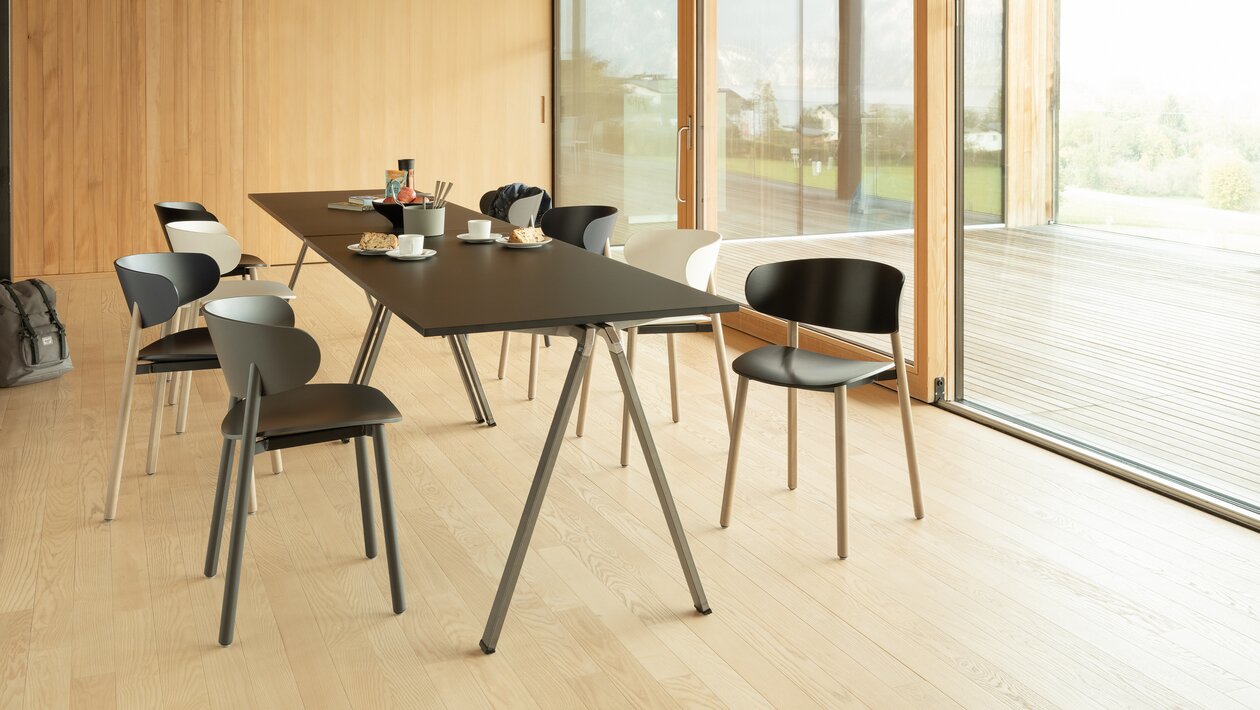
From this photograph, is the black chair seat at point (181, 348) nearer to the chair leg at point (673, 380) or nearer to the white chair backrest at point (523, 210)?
the chair leg at point (673, 380)

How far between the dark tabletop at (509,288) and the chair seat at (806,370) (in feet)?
1.47

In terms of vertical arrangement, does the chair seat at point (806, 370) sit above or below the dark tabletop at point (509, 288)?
below

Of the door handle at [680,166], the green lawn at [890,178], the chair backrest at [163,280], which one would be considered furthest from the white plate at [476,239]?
the door handle at [680,166]

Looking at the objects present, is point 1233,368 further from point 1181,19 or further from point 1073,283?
point 1181,19

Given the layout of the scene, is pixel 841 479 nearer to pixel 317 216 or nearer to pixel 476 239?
pixel 476 239

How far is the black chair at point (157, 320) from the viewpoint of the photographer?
11.4 feet

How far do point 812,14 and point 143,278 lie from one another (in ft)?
11.6

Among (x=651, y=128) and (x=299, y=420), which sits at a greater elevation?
(x=651, y=128)

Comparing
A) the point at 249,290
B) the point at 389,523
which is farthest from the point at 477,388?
the point at 389,523

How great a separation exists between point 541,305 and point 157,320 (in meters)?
1.34

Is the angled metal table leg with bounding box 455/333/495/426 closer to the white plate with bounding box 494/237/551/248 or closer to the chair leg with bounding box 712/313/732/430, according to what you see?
the white plate with bounding box 494/237/551/248

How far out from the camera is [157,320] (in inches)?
136

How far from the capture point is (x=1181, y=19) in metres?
3.79

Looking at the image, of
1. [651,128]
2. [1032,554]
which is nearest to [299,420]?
[1032,554]
